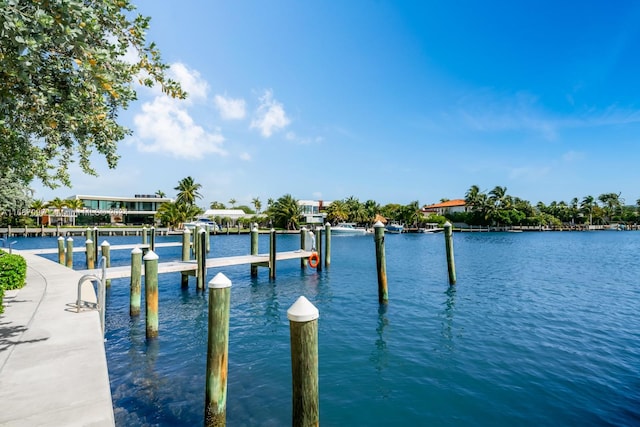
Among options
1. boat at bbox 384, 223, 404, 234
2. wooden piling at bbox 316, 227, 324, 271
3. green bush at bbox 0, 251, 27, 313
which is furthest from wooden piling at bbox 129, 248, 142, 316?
boat at bbox 384, 223, 404, 234

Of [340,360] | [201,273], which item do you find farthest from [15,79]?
[201,273]

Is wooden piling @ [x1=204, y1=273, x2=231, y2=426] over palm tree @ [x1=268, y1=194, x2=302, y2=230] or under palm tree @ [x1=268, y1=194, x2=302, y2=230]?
under

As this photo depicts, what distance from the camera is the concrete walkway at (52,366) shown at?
453cm

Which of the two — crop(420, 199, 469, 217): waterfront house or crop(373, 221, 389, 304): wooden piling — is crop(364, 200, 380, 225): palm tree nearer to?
crop(420, 199, 469, 217): waterfront house

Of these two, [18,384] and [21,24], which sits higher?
[21,24]

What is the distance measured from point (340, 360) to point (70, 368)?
643 centimetres

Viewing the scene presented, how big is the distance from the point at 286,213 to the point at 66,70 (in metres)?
84.2

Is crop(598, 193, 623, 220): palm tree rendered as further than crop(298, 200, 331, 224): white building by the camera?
Yes

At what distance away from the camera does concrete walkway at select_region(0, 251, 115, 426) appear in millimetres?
4531

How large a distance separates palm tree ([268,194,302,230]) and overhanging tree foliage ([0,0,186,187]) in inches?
3235

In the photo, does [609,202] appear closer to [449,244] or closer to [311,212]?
[311,212]

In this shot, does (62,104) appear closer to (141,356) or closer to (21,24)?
(21,24)

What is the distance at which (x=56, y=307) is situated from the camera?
966 centimetres

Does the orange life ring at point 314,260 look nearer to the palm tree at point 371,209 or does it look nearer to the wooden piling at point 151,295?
the wooden piling at point 151,295
